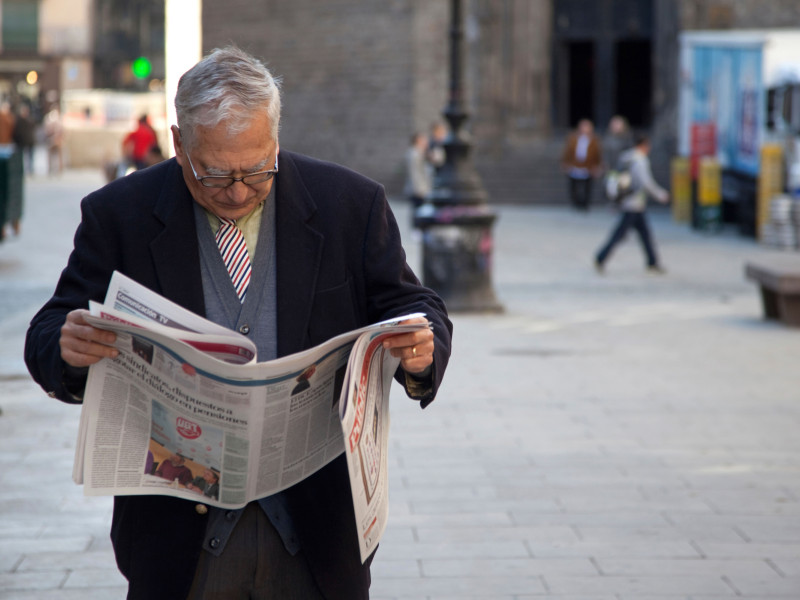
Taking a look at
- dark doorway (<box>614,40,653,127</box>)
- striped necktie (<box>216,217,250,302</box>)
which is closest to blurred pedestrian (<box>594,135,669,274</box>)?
striped necktie (<box>216,217,250,302</box>)

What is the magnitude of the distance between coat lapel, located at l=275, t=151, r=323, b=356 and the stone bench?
8804 mm

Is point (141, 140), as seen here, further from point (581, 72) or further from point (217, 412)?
point (581, 72)

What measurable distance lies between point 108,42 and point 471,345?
62725mm

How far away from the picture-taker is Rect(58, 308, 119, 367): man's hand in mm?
2297

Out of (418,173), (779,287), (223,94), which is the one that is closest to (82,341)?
(223,94)

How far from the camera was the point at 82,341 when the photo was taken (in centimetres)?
231

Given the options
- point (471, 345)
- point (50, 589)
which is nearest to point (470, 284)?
point (471, 345)

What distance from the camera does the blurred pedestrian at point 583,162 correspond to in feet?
84.3

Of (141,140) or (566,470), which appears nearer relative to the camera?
(566,470)

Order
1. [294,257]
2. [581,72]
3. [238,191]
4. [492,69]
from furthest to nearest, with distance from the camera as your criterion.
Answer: [581,72]
[492,69]
[294,257]
[238,191]

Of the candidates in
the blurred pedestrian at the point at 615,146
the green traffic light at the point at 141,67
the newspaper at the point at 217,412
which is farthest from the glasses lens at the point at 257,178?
the green traffic light at the point at 141,67

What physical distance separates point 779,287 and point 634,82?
83.3 feet

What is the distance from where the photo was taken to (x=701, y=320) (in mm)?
11078

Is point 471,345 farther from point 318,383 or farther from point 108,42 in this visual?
point 108,42
